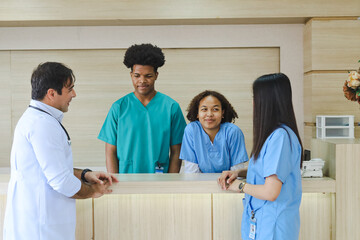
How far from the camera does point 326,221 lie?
2.13 meters

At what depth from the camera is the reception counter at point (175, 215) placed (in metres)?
2.13

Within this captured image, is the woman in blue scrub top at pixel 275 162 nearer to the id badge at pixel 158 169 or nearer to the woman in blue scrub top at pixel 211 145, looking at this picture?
the woman in blue scrub top at pixel 211 145

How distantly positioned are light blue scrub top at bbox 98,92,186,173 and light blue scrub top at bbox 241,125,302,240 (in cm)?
104

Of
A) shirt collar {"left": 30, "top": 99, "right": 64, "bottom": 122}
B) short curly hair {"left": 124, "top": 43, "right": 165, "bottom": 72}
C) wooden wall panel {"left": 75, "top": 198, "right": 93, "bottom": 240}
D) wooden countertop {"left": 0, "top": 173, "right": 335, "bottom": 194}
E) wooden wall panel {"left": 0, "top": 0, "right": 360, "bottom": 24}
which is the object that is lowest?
wooden wall panel {"left": 75, "top": 198, "right": 93, "bottom": 240}

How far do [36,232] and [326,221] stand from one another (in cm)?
146

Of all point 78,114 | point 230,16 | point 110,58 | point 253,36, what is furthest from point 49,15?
point 253,36

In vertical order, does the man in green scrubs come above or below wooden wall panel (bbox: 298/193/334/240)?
above

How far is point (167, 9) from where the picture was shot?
149 inches

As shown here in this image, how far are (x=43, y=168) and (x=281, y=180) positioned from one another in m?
0.95

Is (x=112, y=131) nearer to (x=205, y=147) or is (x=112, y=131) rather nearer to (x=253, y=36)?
(x=205, y=147)

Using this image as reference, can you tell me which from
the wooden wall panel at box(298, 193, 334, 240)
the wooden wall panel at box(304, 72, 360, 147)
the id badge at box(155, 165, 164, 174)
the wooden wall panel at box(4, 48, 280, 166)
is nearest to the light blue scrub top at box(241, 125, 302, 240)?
the wooden wall panel at box(298, 193, 334, 240)

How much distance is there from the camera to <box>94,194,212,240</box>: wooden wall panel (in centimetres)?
214

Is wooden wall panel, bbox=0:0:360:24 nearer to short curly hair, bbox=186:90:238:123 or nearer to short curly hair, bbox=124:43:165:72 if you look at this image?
short curly hair, bbox=124:43:165:72

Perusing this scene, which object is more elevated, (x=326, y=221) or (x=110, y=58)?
(x=110, y=58)
